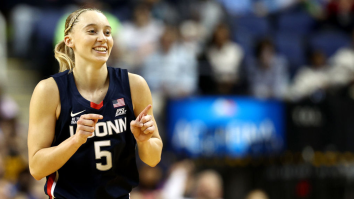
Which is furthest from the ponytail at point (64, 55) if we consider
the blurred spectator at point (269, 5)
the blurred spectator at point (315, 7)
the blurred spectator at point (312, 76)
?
the blurred spectator at point (315, 7)

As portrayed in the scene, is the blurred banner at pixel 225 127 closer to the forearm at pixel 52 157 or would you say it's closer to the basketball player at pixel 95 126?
the basketball player at pixel 95 126

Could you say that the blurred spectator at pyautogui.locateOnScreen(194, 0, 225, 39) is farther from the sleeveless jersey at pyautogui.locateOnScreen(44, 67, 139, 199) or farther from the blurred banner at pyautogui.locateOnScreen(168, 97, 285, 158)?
the sleeveless jersey at pyautogui.locateOnScreen(44, 67, 139, 199)

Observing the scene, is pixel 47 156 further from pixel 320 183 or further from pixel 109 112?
pixel 320 183

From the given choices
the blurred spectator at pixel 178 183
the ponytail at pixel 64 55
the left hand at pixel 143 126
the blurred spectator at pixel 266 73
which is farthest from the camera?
the blurred spectator at pixel 266 73

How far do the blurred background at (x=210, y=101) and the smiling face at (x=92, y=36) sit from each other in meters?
4.13

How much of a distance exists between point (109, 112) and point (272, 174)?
622 centimetres

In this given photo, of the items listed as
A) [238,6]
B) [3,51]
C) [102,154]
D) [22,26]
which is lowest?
[102,154]

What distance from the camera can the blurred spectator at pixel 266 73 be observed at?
9250 mm

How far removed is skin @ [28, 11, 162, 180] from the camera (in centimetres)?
254

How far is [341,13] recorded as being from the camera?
41.6ft

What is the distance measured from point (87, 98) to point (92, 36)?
34 cm

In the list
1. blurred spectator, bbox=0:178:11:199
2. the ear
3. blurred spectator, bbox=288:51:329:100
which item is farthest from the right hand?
blurred spectator, bbox=288:51:329:100

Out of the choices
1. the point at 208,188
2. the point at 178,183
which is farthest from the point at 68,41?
the point at 178,183

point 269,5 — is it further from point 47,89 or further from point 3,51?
point 47,89
